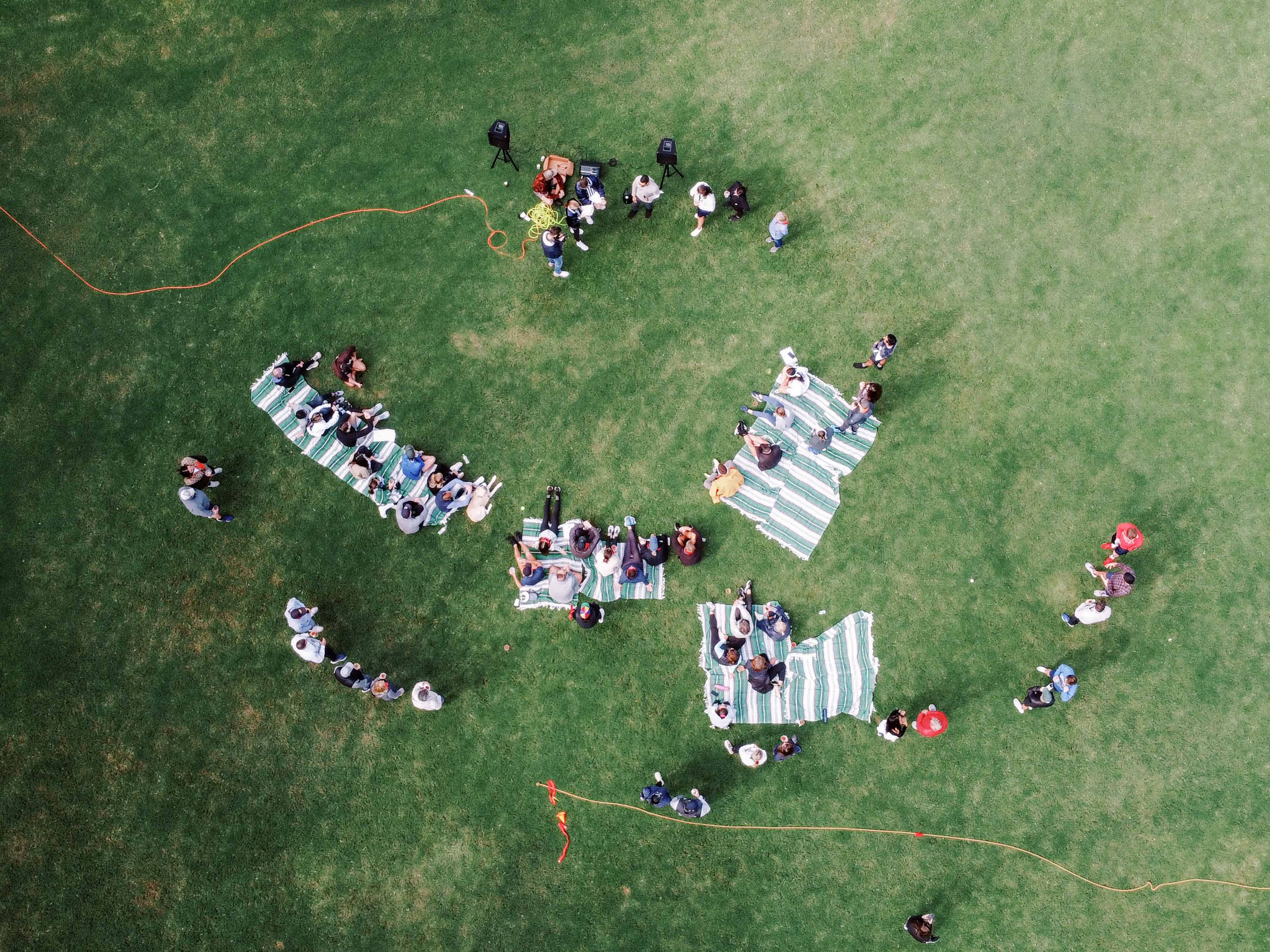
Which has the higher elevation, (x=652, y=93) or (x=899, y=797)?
(x=652, y=93)

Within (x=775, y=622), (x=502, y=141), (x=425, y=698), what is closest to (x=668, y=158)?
(x=502, y=141)

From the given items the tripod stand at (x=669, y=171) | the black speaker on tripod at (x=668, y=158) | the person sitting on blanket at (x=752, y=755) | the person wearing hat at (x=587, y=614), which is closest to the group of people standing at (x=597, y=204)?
the tripod stand at (x=669, y=171)

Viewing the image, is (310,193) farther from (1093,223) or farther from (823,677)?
(1093,223)

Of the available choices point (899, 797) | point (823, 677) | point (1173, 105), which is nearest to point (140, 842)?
point (823, 677)

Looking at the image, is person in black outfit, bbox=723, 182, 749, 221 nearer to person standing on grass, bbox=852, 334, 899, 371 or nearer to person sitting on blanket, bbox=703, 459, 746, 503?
person standing on grass, bbox=852, 334, 899, 371

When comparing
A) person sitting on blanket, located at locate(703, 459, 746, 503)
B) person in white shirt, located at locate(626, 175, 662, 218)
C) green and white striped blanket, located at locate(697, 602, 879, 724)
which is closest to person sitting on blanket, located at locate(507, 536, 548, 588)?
green and white striped blanket, located at locate(697, 602, 879, 724)

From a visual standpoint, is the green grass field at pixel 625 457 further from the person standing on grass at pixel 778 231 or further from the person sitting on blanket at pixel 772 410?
the person sitting on blanket at pixel 772 410

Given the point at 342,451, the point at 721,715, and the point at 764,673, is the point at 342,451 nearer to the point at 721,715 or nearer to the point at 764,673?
the point at 721,715
